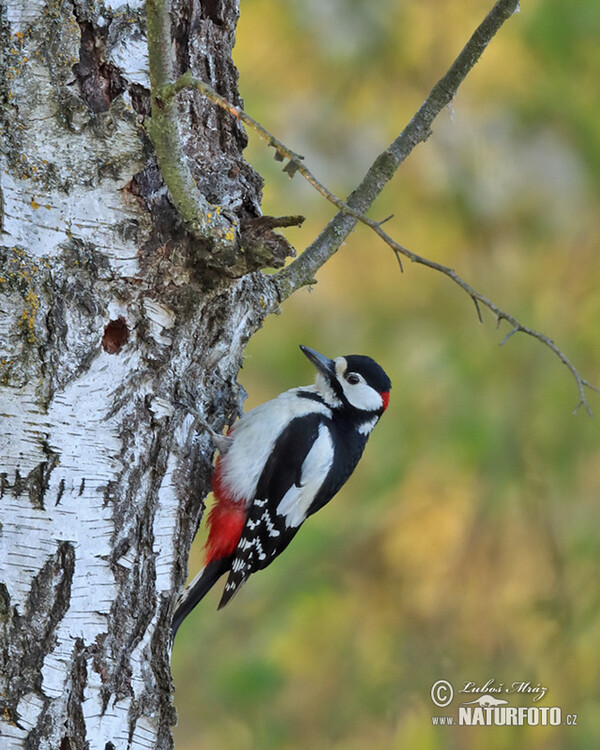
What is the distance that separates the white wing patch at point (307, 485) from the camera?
2996mm

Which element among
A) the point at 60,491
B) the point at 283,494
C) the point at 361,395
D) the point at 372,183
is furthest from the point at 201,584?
the point at 372,183

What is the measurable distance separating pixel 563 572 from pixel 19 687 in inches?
130

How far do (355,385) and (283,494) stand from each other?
0.49 m

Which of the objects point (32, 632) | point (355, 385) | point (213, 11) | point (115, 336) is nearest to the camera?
point (32, 632)

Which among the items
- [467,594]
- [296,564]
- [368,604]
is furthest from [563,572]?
[296,564]

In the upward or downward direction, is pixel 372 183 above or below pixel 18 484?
above

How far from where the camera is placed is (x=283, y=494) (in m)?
2.99

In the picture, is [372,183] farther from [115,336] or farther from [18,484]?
[18,484]

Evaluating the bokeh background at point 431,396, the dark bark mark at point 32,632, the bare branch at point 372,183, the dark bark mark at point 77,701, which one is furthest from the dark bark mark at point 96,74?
the bokeh background at point 431,396

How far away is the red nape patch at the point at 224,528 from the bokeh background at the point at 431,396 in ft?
3.88

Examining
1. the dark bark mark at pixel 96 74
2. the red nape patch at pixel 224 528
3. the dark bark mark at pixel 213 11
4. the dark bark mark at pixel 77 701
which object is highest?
the dark bark mark at pixel 213 11

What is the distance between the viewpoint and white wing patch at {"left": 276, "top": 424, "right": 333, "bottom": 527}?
9.83ft

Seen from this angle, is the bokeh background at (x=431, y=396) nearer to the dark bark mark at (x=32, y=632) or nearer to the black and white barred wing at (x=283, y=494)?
the black and white barred wing at (x=283, y=494)

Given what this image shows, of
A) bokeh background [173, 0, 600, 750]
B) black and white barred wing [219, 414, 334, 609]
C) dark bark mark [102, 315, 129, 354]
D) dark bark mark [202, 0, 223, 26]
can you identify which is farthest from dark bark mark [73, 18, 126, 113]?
bokeh background [173, 0, 600, 750]
